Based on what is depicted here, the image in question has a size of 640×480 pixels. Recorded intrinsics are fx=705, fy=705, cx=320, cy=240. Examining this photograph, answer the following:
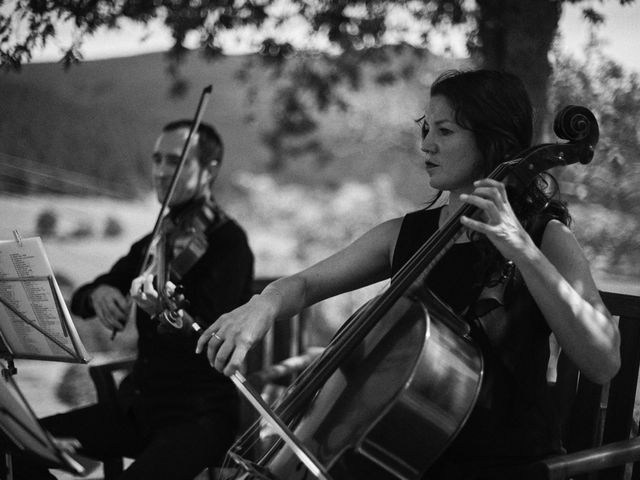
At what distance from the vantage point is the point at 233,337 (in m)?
1.43

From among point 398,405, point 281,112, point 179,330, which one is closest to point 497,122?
point 398,405

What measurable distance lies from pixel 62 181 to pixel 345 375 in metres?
3.99

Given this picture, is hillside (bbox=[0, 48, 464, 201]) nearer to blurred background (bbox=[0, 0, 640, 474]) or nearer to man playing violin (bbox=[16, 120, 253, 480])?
blurred background (bbox=[0, 0, 640, 474])

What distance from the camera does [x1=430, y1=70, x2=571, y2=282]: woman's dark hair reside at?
1.63 m

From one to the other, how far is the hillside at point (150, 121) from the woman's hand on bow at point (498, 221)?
9.38 ft

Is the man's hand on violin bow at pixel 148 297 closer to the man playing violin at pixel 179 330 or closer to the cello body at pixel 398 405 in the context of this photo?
the man playing violin at pixel 179 330

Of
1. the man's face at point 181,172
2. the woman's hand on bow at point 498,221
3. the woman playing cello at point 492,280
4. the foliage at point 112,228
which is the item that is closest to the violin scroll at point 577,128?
the woman playing cello at point 492,280

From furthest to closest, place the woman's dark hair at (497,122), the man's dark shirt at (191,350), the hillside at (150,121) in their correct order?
1. the hillside at (150,121)
2. the man's dark shirt at (191,350)
3. the woman's dark hair at (497,122)

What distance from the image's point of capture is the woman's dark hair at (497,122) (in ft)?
5.34

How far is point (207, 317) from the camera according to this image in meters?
2.28

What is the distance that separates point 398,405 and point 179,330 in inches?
33.6

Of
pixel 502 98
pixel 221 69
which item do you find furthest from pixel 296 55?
pixel 221 69

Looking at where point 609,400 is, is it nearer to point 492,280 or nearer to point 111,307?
point 492,280

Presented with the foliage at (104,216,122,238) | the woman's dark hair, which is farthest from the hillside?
the woman's dark hair
